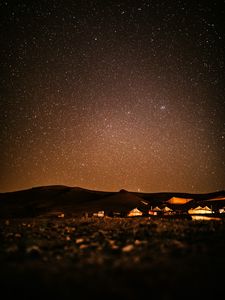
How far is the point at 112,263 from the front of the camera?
340 inches

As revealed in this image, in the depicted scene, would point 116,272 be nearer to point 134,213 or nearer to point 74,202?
point 134,213

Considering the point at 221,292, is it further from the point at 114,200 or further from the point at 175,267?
the point at 114,200

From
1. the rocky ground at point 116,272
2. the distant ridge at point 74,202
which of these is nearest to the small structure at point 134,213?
the distant ridge at point 74,202

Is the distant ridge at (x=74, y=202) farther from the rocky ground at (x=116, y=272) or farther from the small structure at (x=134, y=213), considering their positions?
the rocky ground at (x=116, y=272)

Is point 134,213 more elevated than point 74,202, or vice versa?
point 74,202

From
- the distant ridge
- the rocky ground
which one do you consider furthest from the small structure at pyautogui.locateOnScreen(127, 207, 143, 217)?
the rocky ground

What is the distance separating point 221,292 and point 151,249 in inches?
200

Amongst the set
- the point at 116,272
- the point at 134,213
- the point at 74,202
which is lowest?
the point at 134,213

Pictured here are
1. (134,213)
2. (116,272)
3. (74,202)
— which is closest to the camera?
(116,272)

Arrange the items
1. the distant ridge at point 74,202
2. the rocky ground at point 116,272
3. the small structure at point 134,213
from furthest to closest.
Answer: the distant ridge at point 74,202 → the small structure at point 134,213 → the rocky ground at point 116,272

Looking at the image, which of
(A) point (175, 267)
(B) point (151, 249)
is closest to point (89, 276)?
(A) point (175, 267)

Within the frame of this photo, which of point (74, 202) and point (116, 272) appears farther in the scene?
point (74, 202)

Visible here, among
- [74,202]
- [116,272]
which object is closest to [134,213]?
[74,202]

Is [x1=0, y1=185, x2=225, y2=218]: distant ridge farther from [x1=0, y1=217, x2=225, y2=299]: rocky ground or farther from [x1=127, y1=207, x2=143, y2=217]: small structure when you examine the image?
[x1=0, y1=217, x2=225, y2=299]: rocky ground
